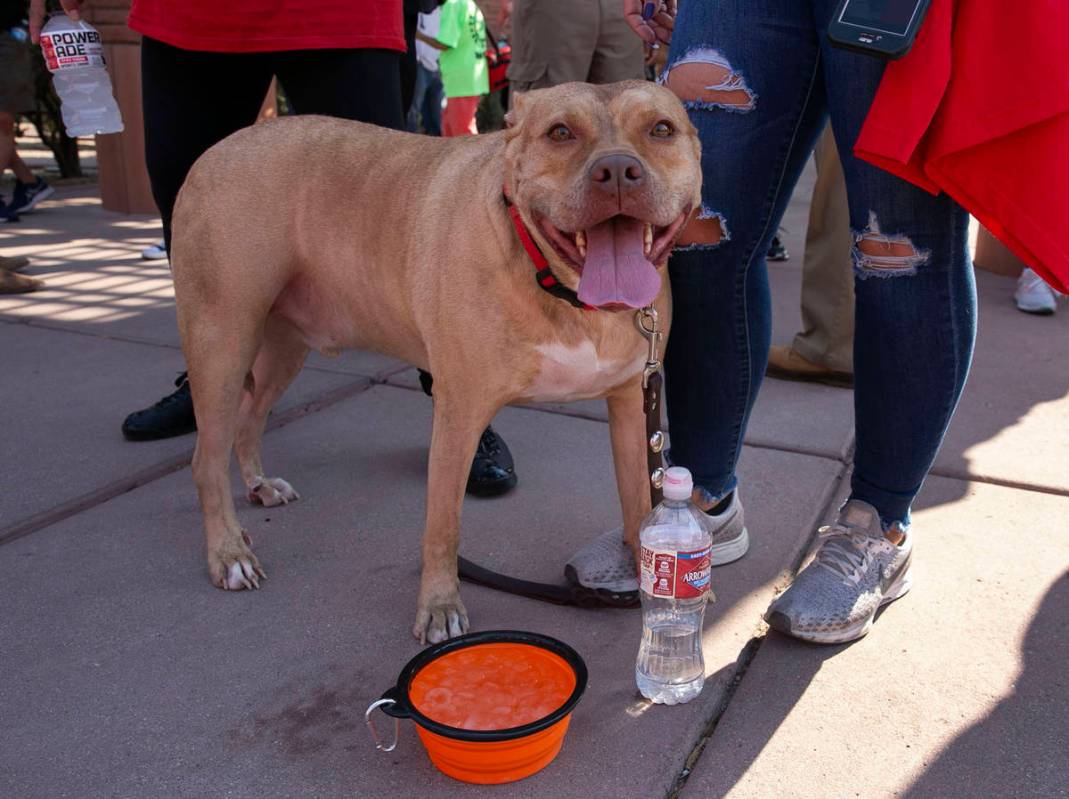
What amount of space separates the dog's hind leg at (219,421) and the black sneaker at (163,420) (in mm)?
911

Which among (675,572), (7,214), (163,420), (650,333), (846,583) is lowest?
(7,214)

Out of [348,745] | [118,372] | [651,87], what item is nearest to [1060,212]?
[651,87]

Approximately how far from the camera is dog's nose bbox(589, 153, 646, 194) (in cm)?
204

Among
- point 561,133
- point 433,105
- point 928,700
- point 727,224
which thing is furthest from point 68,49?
point 433,105

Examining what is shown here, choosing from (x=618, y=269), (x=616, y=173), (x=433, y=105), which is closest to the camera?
(x=616, y=173)

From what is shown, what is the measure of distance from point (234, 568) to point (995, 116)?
2206 millimetres

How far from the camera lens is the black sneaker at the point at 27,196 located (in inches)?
320

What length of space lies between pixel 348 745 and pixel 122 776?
452mm

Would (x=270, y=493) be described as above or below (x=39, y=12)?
below

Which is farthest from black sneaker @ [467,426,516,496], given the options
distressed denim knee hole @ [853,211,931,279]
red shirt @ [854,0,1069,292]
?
red shirt @ [854,0,1069,292]

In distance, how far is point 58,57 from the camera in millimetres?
3805

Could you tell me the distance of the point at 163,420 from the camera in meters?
3.75

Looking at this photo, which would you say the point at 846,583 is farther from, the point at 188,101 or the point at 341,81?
the point at 188,101

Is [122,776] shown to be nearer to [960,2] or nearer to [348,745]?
[348,745]
